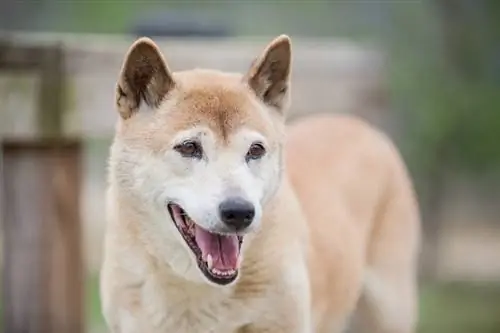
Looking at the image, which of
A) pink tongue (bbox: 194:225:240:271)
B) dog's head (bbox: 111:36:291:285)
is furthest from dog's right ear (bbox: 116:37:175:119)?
pink tongue (bbox: 194:225:240:271)

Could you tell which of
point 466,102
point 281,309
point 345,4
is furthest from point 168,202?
point 466,102

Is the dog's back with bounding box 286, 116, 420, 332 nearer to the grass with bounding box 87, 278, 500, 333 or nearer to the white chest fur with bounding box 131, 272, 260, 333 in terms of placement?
the white chest fur with bounding box 131, 272, 260, 333

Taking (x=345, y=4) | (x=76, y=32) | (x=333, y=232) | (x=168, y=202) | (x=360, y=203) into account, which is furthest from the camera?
(x=345, y=4)

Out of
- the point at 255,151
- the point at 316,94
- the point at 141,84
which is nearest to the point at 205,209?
the point at 255,151

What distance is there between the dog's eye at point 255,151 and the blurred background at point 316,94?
2.18ft

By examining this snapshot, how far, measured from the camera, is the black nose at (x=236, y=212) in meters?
1.92

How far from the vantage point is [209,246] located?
2031 millimetres

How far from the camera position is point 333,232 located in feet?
8.33

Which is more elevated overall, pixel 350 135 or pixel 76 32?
pixel 76 32

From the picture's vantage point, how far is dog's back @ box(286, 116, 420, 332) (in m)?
2.52

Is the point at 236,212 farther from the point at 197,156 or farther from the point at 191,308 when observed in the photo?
the point at 191,308

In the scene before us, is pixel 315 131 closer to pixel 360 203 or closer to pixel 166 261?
pixel 360 203

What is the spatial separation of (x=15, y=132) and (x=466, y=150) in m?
1.60

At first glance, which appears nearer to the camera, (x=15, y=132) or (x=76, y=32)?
(x=15, y=132)
